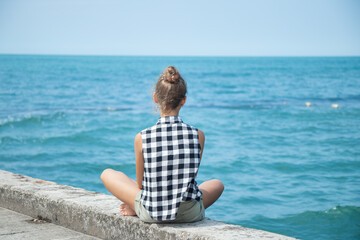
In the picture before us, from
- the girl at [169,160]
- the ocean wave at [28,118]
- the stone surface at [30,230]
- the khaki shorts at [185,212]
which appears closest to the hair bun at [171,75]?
the girl at [169,160]

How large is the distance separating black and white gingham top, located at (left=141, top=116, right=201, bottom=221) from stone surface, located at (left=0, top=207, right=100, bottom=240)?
0.67m

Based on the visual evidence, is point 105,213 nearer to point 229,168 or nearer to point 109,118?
point 229,168

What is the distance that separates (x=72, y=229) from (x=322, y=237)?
379 centimetres

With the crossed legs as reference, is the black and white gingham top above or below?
above

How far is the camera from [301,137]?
1221 cm

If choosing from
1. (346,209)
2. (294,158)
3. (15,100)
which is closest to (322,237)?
(346,209)

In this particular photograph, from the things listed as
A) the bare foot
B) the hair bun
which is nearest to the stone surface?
the bare foot

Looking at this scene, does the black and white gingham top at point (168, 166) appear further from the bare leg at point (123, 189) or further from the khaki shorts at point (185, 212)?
the bare leg at point (123, 189)

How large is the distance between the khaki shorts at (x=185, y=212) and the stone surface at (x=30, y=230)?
19.2 inches

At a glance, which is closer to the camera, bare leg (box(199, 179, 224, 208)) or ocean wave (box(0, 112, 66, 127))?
bare leg (box(199, 179, 224, 208))

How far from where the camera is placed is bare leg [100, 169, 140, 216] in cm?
260

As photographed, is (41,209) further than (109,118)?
No

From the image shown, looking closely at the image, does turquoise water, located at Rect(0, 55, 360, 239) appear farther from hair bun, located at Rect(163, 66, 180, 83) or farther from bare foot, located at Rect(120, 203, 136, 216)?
bare foot, located at Rect(120, 203, 136, 216)

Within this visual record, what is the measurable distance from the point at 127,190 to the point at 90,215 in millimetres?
375
